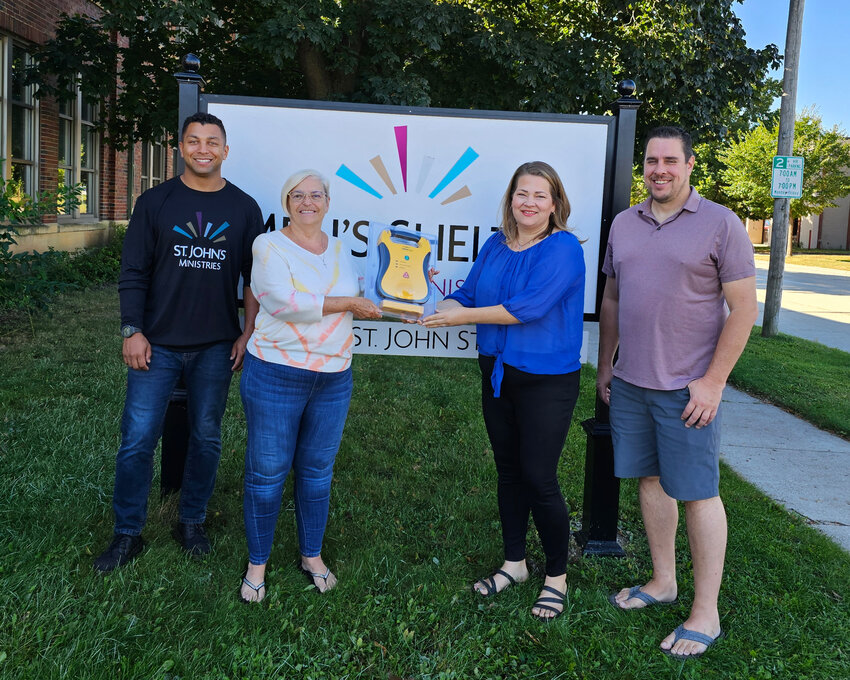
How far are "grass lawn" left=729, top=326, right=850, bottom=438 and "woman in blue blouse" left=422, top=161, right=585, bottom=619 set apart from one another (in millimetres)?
4096

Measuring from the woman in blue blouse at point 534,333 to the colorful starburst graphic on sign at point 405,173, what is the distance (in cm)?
63

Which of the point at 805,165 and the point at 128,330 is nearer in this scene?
the point at 128,330

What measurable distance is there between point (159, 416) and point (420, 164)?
5.49 feet

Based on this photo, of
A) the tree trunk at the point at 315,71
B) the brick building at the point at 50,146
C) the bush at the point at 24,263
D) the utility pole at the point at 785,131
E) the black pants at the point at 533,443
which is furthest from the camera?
the utility pole at the point at 785,131

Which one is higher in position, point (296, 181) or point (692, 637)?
point (296, 181)

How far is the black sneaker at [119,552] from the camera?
3.05m

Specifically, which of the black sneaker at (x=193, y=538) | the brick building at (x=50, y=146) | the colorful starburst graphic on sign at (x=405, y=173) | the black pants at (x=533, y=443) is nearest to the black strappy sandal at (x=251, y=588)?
the black sneaker at (x=193, y=538)

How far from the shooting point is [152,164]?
61.1 feet

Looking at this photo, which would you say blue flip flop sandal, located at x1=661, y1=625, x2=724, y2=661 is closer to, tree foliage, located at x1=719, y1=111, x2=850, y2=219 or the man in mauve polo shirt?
the man in mauve polo shirt

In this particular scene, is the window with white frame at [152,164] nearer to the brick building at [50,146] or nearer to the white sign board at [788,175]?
the brick building at [50,146]

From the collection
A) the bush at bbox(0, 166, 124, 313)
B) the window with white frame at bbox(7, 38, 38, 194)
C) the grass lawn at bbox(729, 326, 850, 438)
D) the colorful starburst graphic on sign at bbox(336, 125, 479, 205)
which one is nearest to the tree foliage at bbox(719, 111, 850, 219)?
the grass lawn at bbox(729, 326, 850, 438)

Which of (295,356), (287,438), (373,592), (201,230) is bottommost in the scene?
(373,592)

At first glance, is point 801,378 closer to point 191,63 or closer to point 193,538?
point 193,538

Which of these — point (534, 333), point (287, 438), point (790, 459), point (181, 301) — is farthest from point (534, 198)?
point (790, 459)
